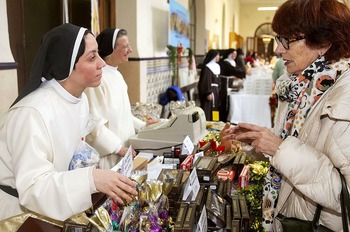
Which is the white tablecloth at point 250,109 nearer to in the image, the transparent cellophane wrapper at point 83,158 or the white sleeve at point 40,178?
the transparent cellophane wrapper at point 83,158

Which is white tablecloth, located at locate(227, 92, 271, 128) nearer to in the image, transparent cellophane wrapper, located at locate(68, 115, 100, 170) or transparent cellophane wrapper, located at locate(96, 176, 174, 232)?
transparent cellophane wrapper, located at locate(68, 115, 100, 170)

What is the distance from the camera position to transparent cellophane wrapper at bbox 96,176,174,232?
1.25 metres

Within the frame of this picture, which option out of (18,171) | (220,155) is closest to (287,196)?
(220,155)

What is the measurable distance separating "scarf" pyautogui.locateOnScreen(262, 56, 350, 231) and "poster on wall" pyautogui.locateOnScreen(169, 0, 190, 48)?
4915mm

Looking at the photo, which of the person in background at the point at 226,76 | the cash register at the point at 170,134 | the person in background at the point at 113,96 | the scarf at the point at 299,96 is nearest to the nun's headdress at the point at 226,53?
the person in background at the point at 226,76

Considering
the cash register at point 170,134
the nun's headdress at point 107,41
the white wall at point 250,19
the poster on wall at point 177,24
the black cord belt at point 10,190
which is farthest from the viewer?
the white wall at point 250,19

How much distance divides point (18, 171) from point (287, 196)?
1039mm

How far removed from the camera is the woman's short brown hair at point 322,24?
1411mm

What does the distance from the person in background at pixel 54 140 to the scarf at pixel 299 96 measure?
67 centimetres

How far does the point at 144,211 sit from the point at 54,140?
498 millimetres

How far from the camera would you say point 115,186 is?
4.27 feet

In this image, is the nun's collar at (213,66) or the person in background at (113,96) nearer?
the person in background at (113,96)

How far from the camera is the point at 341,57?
1.45 meters

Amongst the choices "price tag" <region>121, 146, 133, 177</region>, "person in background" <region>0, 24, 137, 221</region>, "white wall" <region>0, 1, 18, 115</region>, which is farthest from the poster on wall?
"price tag" <region>121, 146, 133, 177</region>
